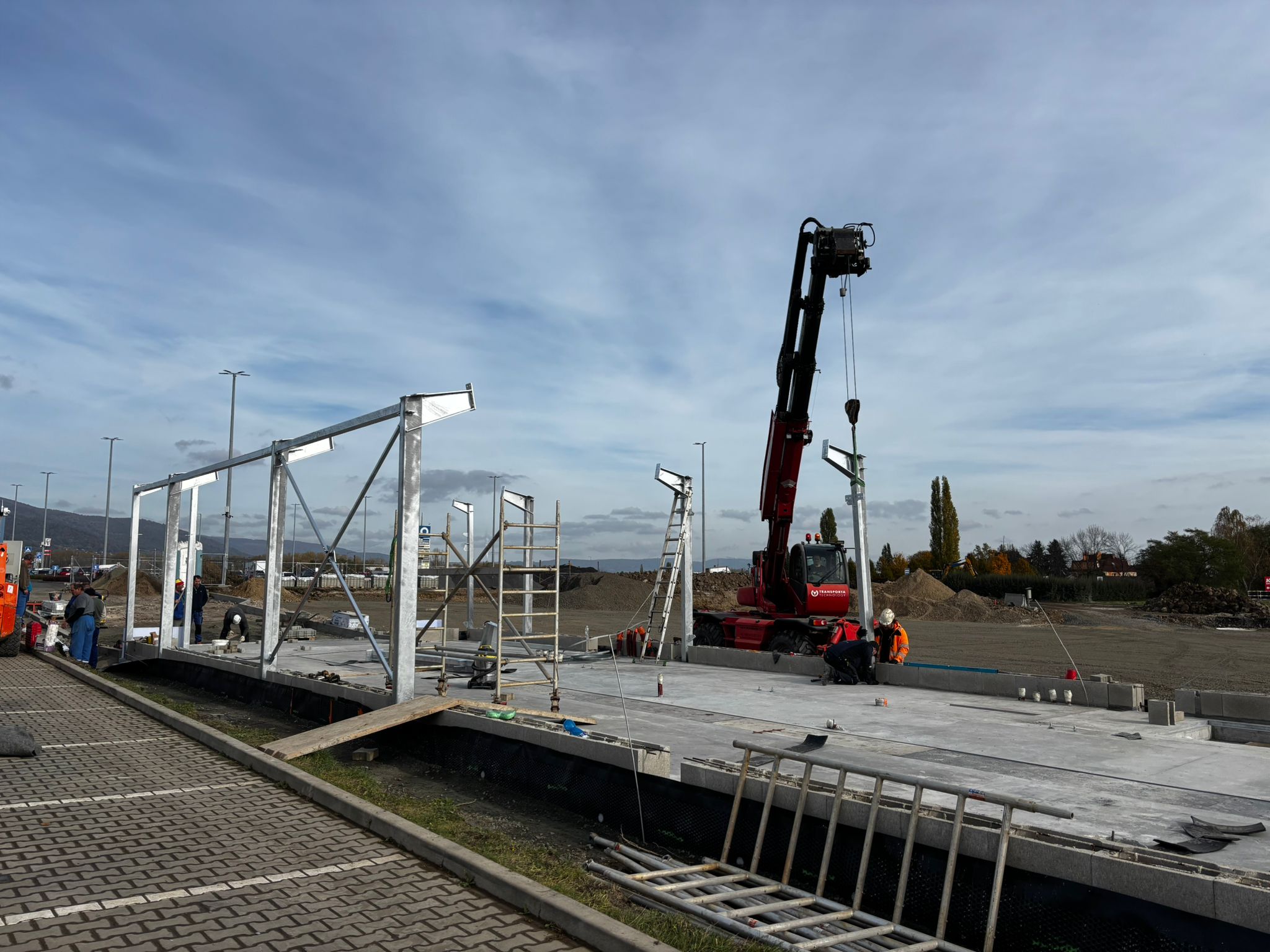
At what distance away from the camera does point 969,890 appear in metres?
5.20

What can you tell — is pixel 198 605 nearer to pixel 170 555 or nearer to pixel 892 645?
pixel 170 555

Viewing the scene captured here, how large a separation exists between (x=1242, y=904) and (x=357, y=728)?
8139mm

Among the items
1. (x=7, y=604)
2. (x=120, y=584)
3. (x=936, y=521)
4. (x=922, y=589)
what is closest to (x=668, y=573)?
(x=7, y=604)

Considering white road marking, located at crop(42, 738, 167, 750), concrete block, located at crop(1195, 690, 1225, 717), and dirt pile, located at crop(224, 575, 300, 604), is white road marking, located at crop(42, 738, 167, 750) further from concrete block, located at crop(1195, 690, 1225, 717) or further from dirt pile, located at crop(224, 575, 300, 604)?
dirt pile, located at crop(224, 575, 300, 604)

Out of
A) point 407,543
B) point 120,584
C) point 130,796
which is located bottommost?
point 130,796

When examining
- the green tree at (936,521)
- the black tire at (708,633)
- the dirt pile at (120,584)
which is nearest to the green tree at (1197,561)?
the green tree at (936,521)

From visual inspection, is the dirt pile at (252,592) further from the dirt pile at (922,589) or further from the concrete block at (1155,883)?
the concrete block at (1155,883)

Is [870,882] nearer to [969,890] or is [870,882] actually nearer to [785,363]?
[969,890]

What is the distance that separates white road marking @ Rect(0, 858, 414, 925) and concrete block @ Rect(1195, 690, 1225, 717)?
9.63 m

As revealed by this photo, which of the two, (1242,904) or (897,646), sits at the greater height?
(897,646)

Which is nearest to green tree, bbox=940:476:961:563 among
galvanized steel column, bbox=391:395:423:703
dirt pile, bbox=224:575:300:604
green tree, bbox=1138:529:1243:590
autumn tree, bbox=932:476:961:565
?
autumn tree, bbox=932:476:961:565

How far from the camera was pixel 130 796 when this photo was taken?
7.87m

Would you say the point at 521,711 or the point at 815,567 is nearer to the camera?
the point at 521,711

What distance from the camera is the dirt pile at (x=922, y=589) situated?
161 ft
